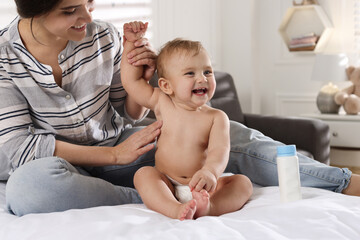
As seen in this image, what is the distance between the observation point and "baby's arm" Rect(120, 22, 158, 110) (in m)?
1.64

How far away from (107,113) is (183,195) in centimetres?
56

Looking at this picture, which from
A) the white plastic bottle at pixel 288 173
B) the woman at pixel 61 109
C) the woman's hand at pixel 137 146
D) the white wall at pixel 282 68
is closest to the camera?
the white plastic bottle at pixel 288 173

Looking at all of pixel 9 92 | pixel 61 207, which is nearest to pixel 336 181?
pixel 61 207

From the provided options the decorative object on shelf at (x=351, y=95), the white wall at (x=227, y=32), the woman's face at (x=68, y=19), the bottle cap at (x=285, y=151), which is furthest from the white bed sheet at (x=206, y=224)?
the white wall at (x=227, y=32)

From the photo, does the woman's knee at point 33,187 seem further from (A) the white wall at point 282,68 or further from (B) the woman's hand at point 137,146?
(A) the white wall at point 282,68

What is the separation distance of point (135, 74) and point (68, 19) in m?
0.28

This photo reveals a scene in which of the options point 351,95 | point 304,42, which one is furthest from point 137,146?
point 304,42

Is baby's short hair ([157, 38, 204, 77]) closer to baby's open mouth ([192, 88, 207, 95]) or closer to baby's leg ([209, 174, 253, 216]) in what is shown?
baby's open mouth ([192, 88, 207, 95])

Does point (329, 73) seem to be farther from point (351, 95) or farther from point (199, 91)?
point (199, 91)

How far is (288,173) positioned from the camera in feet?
4.38

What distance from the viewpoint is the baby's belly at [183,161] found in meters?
1.50

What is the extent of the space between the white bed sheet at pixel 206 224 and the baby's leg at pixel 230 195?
4.3 inches

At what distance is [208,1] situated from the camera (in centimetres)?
433

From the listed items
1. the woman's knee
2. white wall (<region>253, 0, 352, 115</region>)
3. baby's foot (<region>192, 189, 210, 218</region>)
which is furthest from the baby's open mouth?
white wall (<region>253, 0, 352, 115</region>)
